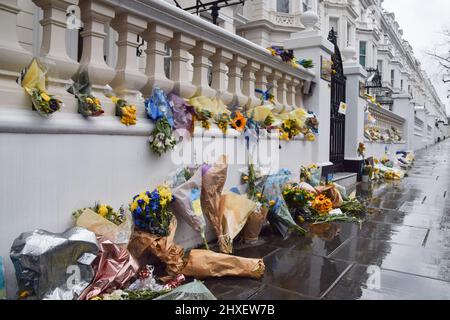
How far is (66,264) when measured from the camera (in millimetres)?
1955

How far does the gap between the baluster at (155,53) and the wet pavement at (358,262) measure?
1.69 m

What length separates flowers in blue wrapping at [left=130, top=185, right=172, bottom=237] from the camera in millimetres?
2520

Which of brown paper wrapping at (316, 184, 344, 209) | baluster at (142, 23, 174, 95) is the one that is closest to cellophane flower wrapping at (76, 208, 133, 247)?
baluster at (142, 23, 174, 95)

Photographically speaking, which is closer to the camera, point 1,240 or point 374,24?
point 1,240

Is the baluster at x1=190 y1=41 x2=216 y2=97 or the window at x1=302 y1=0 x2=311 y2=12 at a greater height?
the window at x1=302 y1=0 x2=311 y2=12

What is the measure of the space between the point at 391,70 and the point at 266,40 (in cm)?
2387

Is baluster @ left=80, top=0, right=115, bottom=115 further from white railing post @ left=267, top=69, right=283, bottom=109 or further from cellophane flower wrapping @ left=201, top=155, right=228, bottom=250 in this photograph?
white railing post @ left=267, top=69, right=283, bottom=109

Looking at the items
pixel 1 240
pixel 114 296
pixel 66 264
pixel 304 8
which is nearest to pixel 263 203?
pixel 114 296

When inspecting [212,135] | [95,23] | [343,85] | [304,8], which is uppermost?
[304,8]

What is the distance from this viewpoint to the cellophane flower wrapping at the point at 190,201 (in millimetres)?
2779

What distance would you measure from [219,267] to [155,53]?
188 centimetres

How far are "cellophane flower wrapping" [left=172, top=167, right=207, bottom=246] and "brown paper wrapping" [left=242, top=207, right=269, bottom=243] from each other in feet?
2.43

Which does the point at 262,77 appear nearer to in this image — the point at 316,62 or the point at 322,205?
the point at 316,62

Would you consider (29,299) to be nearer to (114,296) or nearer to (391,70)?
(114,296)
